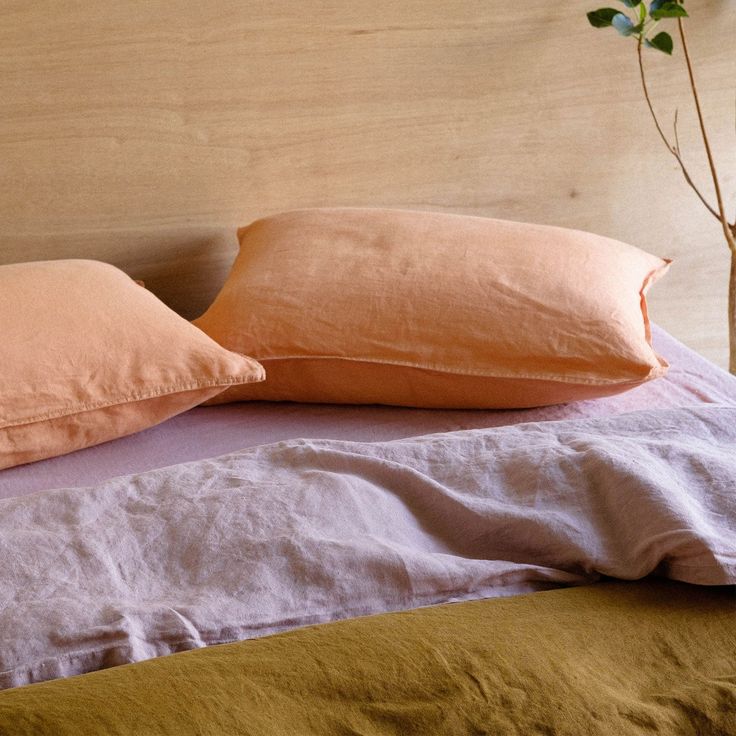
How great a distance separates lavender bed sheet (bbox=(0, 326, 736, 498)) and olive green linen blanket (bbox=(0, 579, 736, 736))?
53cm

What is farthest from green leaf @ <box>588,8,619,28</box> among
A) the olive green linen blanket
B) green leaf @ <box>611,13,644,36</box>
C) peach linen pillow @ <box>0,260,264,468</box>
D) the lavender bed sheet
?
the olive green linen blanket

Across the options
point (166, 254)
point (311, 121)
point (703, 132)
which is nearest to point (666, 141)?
point (703, 132)

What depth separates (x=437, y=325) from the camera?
137cm

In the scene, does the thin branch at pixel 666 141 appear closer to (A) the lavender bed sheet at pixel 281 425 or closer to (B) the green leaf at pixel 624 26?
(B) the green leaf at pixel 624 26

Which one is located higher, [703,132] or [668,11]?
[668,11]

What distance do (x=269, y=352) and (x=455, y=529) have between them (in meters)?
0.50

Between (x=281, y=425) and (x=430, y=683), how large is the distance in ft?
2.23

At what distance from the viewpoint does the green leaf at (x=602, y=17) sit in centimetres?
170

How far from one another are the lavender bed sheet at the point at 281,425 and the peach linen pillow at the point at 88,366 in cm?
3

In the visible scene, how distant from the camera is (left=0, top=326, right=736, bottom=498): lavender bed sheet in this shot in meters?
1.25

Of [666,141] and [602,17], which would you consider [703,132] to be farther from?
[602,17]

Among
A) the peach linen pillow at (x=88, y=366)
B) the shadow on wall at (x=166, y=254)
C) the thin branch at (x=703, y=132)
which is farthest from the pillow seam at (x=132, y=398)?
the thin branch at (x=703, y=132)

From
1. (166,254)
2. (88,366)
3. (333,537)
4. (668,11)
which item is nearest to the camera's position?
(333,537)

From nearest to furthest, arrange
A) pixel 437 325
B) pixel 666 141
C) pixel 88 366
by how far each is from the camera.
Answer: pixel 88 366, pixel 437 325, pixel 666 141
